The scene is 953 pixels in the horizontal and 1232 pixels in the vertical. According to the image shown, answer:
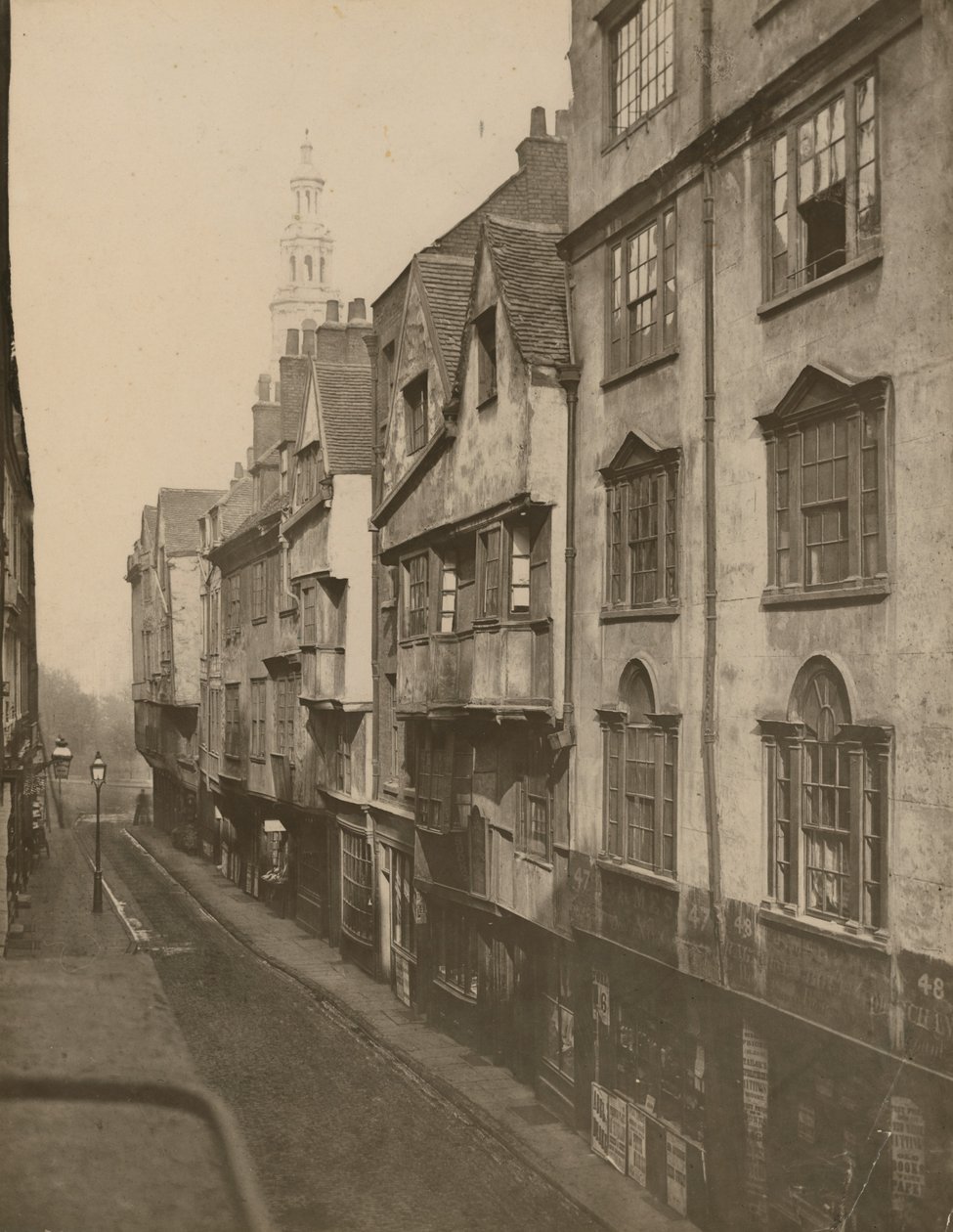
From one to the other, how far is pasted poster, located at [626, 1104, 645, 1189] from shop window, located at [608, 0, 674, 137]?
1119 centimetres

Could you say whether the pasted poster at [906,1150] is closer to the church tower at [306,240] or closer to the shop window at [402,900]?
the church tower at [306,240]

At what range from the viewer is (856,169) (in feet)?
33.2

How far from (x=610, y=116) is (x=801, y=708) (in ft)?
25.1

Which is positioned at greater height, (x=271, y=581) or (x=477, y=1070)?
(x=271, y=581)

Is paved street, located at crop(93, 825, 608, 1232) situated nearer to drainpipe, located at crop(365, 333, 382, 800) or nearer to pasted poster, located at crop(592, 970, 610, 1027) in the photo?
pasted poster, located at crop(592, 970, 610, 1027)

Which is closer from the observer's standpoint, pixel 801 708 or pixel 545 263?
pixel 801 708

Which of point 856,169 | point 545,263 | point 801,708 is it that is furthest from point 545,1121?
point 856,169

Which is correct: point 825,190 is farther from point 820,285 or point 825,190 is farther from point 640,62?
point 640,62

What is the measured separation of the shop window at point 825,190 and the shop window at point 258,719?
81.8ft

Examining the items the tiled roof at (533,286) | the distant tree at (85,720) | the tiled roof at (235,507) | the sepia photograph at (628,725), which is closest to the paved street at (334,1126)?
the sepia photograph at (628,725)

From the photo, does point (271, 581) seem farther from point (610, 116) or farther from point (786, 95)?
point (786, 95)

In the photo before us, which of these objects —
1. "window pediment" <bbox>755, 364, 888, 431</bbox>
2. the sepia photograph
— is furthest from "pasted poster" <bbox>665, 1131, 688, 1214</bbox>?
"window pediment" <bbox>755, 364, 888, 431</bbox>

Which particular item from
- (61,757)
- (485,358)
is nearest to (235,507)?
(61,757)

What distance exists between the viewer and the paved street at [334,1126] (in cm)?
1339
